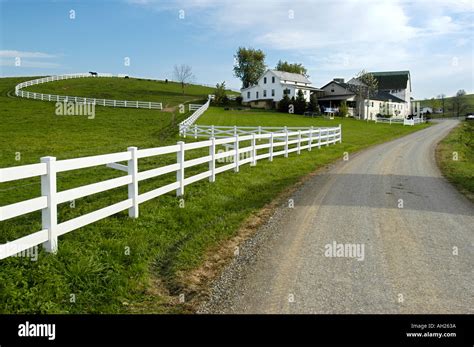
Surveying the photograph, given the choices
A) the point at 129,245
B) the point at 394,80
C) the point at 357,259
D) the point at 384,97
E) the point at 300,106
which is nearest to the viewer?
the point at 357,259

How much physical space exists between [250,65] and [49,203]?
336 feet

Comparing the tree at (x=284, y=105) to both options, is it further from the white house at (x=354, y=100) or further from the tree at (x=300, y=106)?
the white house at (x=354, y=100)

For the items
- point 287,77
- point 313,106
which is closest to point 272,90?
point 287,77

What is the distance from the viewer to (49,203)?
223 inches

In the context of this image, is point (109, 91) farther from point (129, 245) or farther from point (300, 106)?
point (129, 245)

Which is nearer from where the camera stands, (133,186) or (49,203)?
(49,203)

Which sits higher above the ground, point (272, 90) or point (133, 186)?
point (272, 90)

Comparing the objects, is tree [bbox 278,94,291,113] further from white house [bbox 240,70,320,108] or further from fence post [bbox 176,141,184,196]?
fence post [bbox 176,141,184,196]

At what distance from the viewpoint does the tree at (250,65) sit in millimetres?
104188

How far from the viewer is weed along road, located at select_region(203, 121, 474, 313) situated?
474cm

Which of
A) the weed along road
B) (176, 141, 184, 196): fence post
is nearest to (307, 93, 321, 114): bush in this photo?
the weed along road

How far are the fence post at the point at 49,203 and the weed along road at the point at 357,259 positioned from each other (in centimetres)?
224

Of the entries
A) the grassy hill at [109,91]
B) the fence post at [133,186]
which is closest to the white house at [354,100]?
the grassy hill at [109,91]

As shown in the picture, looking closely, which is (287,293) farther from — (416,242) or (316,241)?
(416,242)
